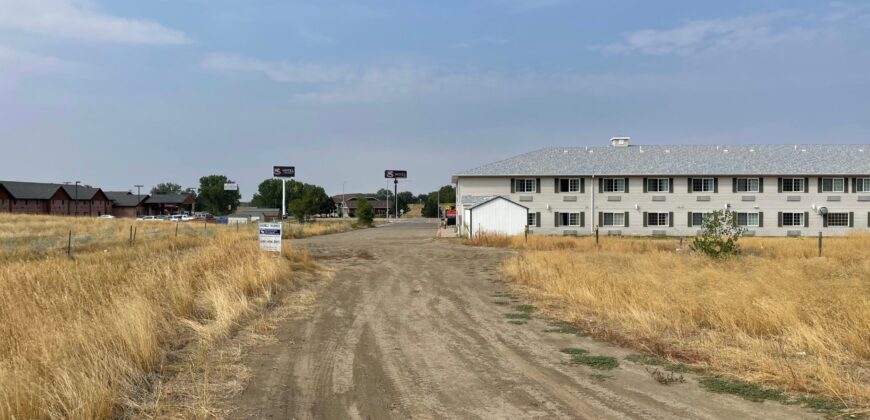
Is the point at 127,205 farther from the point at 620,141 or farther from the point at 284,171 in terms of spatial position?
the point at 620,141

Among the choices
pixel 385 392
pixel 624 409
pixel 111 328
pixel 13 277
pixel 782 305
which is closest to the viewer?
pixel 624 409

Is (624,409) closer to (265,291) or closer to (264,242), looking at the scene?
(265,291)

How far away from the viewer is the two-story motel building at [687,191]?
153 feet

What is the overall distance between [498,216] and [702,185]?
58.1 feet

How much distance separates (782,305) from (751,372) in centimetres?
315

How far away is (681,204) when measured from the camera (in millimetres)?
47562

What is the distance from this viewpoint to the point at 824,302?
9.59m

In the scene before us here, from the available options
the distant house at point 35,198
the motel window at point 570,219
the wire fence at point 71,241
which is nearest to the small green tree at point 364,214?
the motel window at point 570,219

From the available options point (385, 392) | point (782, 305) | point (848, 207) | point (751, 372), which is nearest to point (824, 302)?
point (782, 305)

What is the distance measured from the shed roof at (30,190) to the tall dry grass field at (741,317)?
108 m

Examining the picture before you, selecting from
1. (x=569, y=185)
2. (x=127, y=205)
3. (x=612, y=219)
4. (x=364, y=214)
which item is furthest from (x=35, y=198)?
(x=612, y=219)

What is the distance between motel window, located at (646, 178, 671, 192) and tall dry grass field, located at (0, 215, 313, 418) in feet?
129

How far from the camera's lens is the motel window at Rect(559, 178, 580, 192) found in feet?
160

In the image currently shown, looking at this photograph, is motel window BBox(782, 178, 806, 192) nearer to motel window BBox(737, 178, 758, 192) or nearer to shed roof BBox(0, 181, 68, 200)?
motel window BBox(737, 178, 758, 192)
